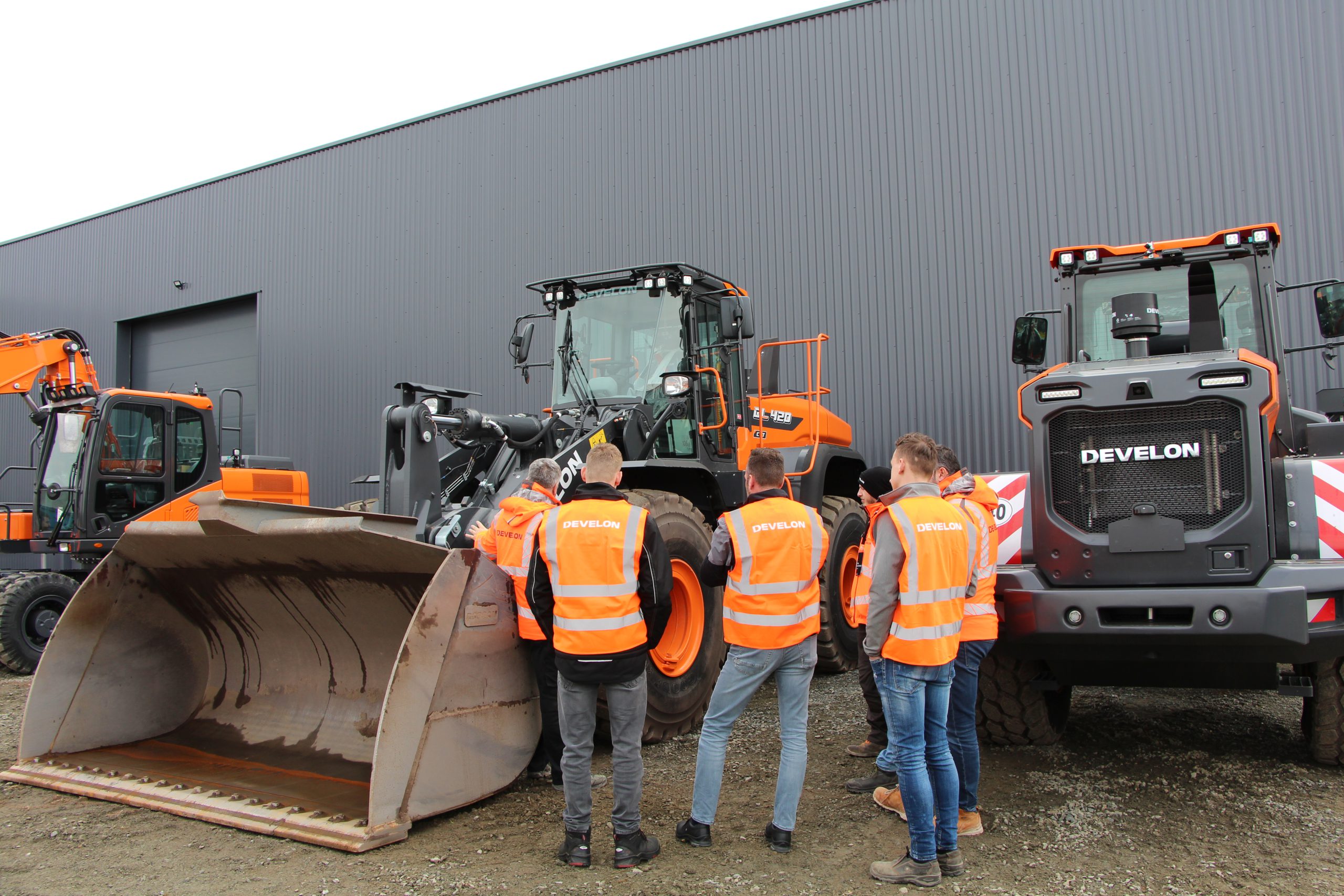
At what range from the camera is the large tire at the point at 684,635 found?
5.50 meters

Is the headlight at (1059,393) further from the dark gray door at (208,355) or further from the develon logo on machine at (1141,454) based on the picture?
the dark gray door at (208,355)

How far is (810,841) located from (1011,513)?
2.09 metres

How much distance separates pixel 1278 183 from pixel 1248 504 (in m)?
7.84

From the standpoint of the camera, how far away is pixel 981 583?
4.14 m

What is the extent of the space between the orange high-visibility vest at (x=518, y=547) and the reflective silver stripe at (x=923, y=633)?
1712 mm

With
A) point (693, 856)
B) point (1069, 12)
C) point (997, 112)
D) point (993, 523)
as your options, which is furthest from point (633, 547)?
point (1069, 12)

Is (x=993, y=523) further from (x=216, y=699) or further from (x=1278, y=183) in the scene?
(x=1278, y=183)

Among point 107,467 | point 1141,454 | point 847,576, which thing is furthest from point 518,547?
point 107,467

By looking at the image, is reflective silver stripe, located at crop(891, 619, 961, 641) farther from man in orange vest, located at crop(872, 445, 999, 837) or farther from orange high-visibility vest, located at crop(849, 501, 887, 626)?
man in orange vest, located at crop(872, 445, 999, 837)

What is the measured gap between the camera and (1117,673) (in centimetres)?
460

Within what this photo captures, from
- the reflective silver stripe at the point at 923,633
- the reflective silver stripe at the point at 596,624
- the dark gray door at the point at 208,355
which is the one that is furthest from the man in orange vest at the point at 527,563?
the dark gray door at the point at 208,355

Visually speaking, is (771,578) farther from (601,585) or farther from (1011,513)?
(1011,513)

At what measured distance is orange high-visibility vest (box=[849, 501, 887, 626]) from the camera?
3881 mm

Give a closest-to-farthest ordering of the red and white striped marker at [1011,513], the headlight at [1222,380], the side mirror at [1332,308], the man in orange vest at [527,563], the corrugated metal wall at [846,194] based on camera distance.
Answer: the headlight at [1222,380]
the man in orange vest at [527,563]
the red and white striped marker at [1011,513]
the side mirror at [1332,308]
the corrugated metal wall at [846,194]
